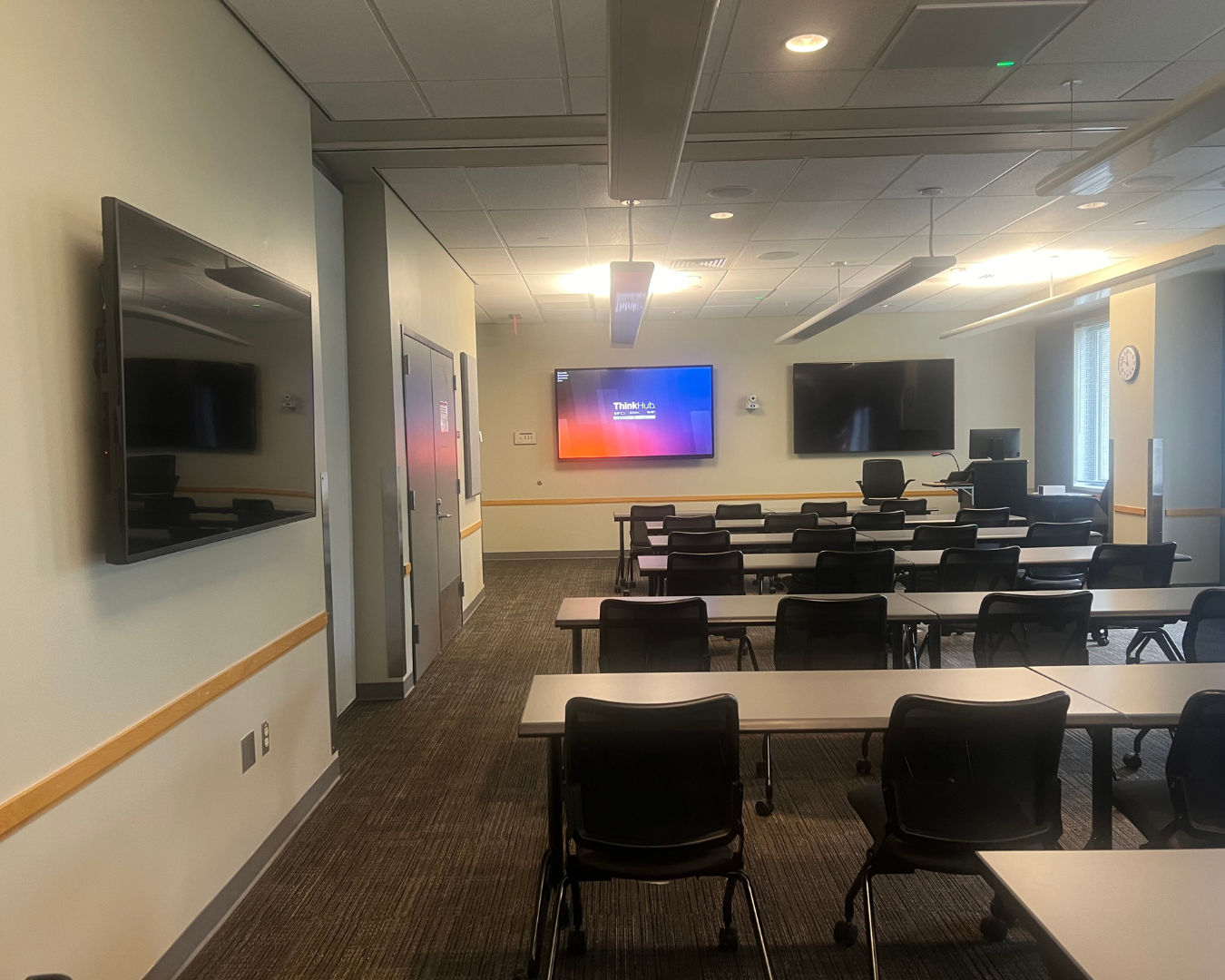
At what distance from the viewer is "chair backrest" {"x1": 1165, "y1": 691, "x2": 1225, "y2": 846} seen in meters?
2.10

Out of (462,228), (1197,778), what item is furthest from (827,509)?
(1197,778)

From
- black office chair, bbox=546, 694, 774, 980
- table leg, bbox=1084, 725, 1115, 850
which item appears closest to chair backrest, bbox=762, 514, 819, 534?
table leg, bbox=1084, 725, 1115, 850

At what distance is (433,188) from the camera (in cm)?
502

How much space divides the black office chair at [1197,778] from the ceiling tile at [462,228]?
5.00 metres

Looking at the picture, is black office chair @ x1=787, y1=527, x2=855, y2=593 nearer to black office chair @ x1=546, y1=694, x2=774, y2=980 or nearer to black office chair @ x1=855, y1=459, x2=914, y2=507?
black office chair @ x1=546, y1=694, x2=774, y2=980

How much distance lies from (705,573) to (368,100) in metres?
3.24

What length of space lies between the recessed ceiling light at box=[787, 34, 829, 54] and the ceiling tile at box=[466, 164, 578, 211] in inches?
61.1

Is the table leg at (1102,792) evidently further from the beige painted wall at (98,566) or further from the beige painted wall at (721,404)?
the beige painted wall at (721,404)

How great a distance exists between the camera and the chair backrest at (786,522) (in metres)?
7.31

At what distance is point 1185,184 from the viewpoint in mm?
5555

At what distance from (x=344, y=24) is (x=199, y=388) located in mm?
1770

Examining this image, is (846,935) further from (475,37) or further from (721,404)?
(721,404)

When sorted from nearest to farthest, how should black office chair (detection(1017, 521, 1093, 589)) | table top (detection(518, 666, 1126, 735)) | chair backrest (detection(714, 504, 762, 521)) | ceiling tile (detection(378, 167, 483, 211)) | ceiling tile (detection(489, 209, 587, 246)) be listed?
table top (detection(518, 666, 1126, 735))
ceiling tile (detection(378, 167, 483, 211))
black office chair (detection(1017, 521, 1093, 589))
ceiling tile (detection(489, 209, 587, 246))
chair backrest (detection(714, 504, 762, 521))

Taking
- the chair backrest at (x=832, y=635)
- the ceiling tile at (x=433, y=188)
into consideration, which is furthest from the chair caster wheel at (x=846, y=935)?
the ceiling tile at (x=433, y=188)
